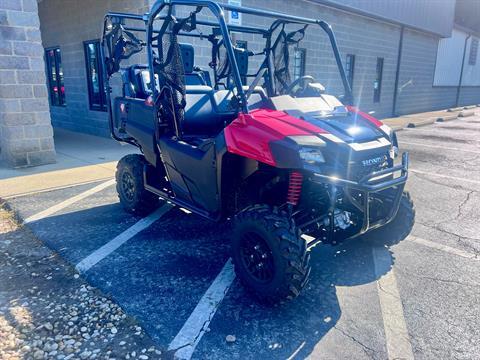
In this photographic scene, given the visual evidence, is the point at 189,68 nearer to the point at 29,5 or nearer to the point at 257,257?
the point at 257,257

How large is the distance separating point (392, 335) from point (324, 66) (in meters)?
11.1


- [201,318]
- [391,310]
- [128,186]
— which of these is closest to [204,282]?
[201,318]

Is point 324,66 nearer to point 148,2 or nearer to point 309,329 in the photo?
point 148,2

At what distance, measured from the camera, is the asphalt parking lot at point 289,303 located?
253 centimetres

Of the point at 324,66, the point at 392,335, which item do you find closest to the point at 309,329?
the point at 392,335

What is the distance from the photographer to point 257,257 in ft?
9.75

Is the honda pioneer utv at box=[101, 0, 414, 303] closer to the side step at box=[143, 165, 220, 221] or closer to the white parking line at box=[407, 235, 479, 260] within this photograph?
the side step at box=[143, 165, 220, 221]

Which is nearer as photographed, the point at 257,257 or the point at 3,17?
the point at 257,257

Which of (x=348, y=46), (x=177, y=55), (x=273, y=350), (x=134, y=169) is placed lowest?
(x=273, y=350)

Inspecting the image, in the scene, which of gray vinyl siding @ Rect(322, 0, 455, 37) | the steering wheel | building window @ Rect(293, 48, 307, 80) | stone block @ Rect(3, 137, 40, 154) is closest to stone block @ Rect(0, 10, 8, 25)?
stone block @ Rect(3, 137, 40, 154)

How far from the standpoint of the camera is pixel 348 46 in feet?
45.1

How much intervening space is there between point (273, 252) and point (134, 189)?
2.44 metres

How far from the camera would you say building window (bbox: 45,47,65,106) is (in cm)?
1225

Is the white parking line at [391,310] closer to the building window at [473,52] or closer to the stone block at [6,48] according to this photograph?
the stone block at [6,48]
